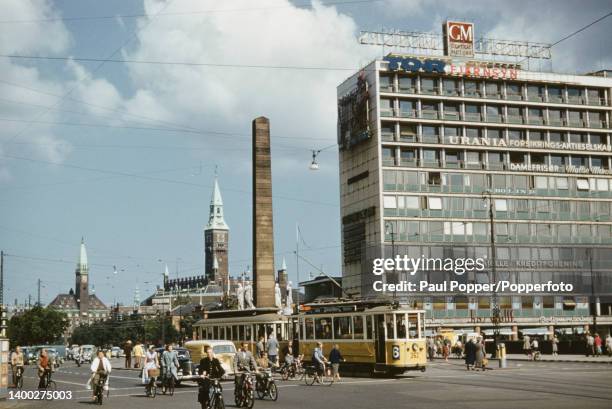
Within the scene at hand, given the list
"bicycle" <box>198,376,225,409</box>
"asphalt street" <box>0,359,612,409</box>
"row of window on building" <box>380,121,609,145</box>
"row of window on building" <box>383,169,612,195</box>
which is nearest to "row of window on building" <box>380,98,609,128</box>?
"row of window on building" <box>380,121,609,145</box>

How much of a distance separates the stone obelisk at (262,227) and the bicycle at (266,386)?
95.7 feet

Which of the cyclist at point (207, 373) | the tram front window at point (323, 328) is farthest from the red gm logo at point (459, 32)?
the cyclist at point (207, 373)

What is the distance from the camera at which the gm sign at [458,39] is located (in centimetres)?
8706

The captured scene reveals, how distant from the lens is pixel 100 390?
23828 mm

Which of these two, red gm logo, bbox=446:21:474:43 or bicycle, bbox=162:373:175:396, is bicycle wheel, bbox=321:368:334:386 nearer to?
bicycle, bbox=162:373:175:396

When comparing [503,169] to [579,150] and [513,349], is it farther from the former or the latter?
[513,349]

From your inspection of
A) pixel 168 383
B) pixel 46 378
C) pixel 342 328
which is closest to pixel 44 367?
pixel 46 378

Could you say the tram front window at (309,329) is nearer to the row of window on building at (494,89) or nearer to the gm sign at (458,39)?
the row of window on building at (494,89)

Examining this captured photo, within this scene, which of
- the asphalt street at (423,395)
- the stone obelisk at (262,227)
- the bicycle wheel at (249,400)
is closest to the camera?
the asphalt street at (423,395)

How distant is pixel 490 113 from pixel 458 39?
349 inches

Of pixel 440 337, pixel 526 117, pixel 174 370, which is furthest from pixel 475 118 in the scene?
pixel 174 370

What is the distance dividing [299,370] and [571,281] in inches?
2237

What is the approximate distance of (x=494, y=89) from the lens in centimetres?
8669

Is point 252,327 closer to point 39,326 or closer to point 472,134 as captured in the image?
point 472,134
